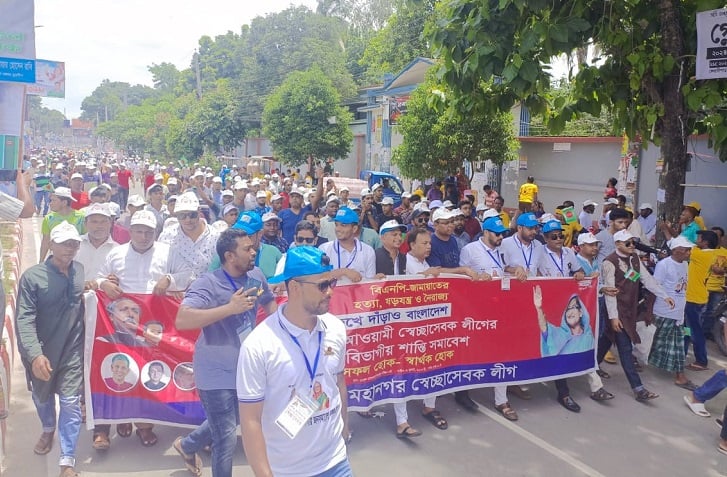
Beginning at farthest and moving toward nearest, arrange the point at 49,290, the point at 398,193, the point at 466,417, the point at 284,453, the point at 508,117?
the point at 398,193, the point at 508,117, the point at 466,417, the point at 49,290, the point at 284,453

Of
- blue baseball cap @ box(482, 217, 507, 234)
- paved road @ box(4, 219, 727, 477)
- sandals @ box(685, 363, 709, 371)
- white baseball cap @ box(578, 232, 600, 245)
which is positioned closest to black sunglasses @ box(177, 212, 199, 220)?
paved road @ box(4, 219, 727, 477)

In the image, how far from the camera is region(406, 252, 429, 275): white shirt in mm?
6266

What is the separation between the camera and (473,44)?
7883 millimetres

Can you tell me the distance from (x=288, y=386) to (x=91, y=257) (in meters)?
3.73

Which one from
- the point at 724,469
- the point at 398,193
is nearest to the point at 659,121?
the point at 724,469

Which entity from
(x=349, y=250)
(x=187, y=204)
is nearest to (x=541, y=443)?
(x=349, y=250)

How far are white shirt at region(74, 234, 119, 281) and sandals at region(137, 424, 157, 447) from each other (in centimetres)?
146

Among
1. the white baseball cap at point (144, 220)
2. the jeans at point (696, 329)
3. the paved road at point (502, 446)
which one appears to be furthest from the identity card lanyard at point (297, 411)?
the jeans at point (696, 329)

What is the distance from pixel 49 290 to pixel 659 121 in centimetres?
777

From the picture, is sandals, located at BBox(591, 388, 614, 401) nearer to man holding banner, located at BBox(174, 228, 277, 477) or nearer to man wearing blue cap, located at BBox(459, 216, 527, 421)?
man wearing blue cap, located at BBox(459, 216, 527, 421)

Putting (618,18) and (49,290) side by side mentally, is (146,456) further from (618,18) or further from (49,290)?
(618,18)

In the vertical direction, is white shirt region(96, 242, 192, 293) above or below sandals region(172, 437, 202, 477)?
above

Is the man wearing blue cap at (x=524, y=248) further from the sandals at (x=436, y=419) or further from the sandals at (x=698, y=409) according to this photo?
the sandals at (x=698, y=409)

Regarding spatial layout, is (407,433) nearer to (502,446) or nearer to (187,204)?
(502,446)
